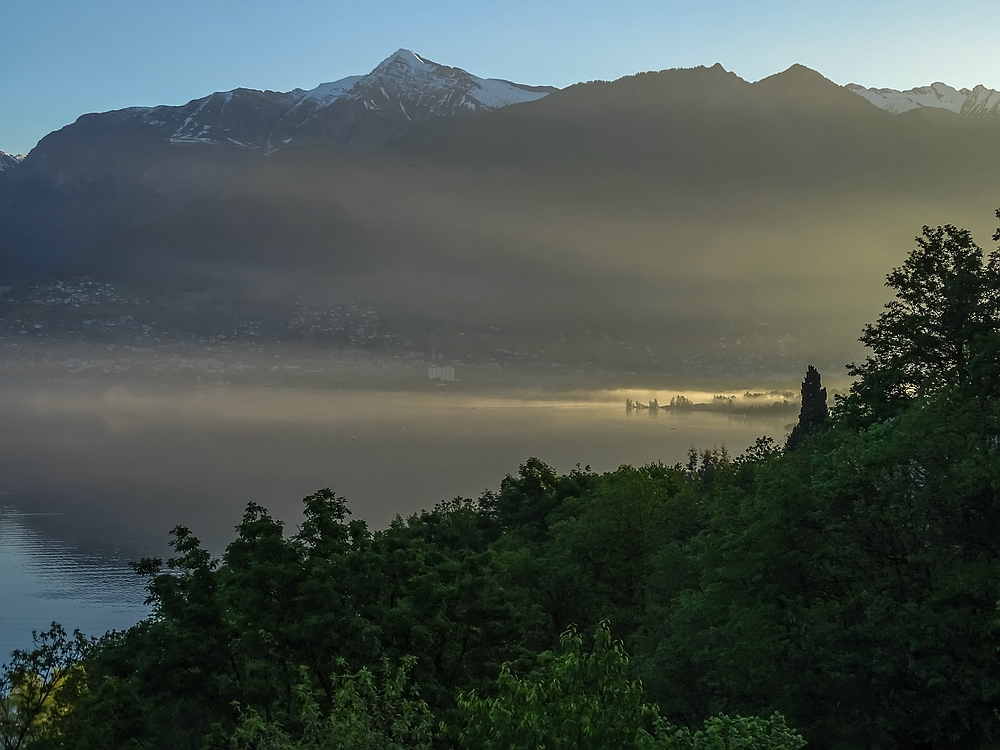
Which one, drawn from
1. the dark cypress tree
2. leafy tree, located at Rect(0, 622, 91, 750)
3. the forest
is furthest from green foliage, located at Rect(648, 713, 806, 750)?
the dark cypress tree

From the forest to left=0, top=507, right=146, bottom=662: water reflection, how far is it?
67316mm

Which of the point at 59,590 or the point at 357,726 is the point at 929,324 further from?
the point at 59,590

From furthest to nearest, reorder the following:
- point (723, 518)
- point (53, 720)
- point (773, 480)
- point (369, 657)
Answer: point (53, 720) → point (723, 518) → point (773, 480) → point (369, 657)

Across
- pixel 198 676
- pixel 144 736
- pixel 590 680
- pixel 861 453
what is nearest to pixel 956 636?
pixel 861 453

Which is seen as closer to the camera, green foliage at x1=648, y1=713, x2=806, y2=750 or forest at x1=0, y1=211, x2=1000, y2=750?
green foliage at x1=648, y1=713, x2=806, y2=750

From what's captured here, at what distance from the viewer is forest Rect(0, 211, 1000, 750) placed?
15922 millimetres

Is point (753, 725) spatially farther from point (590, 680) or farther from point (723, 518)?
point (723, 518)

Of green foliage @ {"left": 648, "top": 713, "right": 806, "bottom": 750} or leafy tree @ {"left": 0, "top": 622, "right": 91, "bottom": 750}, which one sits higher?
green foliage @ {"left": 648, "top": 713, "right": 806, "bottom": 750}

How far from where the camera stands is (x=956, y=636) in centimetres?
2191

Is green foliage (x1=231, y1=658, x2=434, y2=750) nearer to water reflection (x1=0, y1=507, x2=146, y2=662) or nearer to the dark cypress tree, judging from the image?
the dark cypress tree

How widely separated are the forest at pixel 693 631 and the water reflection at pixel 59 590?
221 feet

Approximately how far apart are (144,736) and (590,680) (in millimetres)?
19539

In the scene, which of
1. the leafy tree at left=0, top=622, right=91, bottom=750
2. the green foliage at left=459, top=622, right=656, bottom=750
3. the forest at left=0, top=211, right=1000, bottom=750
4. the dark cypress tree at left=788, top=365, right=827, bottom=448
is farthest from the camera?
the dark cypress tree at left=788, top=365, right=827, bottom=448

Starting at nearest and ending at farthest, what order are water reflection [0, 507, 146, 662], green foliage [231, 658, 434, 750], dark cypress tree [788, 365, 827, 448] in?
green foliage [231, 658, 434, 750] → dark cypress tree [788, 365, 827, 448] → water reflection [0, 507, 146, 662]
